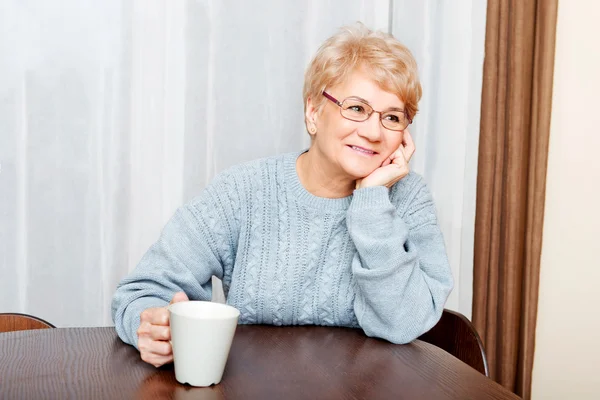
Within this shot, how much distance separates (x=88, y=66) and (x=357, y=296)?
108cm

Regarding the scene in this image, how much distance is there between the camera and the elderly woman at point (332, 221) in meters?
1.36

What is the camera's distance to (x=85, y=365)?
1.00m

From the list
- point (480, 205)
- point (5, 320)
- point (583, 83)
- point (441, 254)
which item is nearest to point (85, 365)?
point (5, 320)

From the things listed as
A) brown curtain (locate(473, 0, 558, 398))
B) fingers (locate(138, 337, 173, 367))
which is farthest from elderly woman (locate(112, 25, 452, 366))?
brown curtain (locate(473, 0, 558, 398))

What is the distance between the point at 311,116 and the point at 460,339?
592 mm

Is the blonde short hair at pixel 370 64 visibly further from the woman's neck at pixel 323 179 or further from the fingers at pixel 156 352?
the fingers at pixel 156 352

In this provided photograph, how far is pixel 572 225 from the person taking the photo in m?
2.28

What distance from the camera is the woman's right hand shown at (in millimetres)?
1007

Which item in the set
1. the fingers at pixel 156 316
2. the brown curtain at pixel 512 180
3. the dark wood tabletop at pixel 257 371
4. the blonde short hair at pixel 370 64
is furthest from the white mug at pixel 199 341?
the brown curtain at pixel 512 180

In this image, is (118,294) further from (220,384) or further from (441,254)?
(441,254)

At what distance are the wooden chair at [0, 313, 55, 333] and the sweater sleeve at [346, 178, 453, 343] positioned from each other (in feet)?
2.16

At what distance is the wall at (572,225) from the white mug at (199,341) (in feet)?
5.42

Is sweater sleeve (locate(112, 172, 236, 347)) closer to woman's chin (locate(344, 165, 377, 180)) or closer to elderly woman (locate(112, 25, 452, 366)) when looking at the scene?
elderly woman (locate(112, 25, 452, 366))

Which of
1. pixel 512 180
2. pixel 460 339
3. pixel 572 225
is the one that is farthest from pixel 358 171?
pixel 572 225
